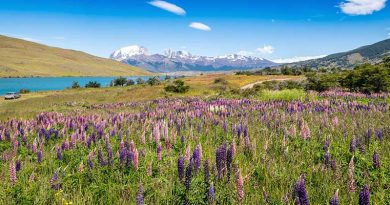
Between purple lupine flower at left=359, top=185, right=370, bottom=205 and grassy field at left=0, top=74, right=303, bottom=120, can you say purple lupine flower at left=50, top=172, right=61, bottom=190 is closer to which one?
purple lupine flower at left=359, top=185, right=370, bottom=205

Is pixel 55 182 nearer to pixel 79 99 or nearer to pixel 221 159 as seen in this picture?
pixel 221 159

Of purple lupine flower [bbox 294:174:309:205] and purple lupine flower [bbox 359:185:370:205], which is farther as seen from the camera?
purple lupine flower [bbox 294:174:309:205]

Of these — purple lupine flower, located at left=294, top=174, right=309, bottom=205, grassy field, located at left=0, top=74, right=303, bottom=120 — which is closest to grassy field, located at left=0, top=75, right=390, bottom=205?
purple lupine flower, located at left=294, top=174, right=309, bottom=205


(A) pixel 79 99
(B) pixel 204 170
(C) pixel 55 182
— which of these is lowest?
(A) pixel 79 99

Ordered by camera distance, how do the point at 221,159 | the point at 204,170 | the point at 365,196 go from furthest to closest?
the point at 221,159 → the point at 204,170 → the point at 365,196

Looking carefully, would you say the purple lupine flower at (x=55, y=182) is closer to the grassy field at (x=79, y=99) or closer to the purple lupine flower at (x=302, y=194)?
the purple lupine flower at (x=302, y=194)

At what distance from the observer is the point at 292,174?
488 centimetres

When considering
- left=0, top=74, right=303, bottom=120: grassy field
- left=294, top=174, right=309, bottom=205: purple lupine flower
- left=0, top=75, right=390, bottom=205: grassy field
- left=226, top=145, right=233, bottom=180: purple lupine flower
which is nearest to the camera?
left=294, top=174, right=309, bottom=205: purple lupine flower

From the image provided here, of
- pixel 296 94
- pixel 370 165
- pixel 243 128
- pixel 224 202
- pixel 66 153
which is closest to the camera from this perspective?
pixel 224 202

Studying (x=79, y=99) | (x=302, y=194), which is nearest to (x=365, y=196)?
(x=302, y=194)

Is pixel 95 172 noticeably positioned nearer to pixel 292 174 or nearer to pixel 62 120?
pixel 292 174

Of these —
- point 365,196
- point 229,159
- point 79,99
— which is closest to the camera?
point 365,196

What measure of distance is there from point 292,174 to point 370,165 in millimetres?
1346

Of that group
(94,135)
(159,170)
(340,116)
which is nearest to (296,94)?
(340,116)
